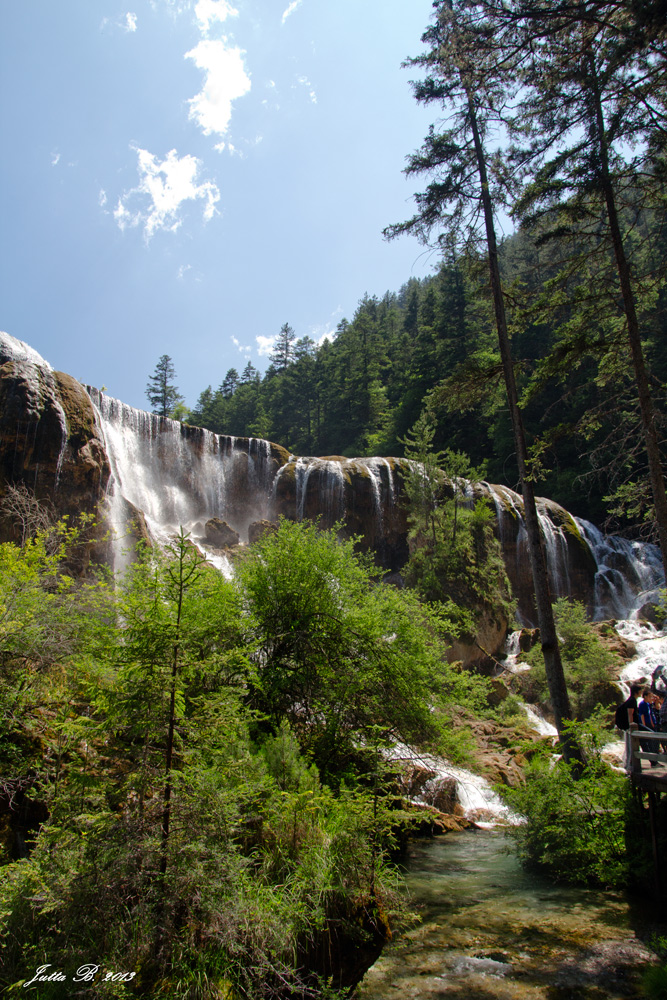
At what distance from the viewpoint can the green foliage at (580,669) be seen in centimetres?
1634

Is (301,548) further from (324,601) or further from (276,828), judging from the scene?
(276,828)

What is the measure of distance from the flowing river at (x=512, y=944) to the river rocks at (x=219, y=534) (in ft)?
62.8

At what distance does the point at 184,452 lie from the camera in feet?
92.7

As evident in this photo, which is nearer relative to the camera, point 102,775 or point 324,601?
point 102,775

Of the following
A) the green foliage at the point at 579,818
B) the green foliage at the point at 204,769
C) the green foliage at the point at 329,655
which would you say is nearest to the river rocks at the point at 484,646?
the green foliage at the point at 579,818

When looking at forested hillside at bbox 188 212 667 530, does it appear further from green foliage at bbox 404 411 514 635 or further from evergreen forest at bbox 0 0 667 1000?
green foliage at bbox 404 411 514 635

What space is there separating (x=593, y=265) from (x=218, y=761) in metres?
10.2

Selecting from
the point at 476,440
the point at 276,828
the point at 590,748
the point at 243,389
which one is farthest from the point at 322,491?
the point at 243,389

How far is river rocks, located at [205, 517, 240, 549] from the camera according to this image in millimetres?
25516

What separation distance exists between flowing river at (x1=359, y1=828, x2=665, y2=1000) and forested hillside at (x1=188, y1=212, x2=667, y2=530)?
570 cm

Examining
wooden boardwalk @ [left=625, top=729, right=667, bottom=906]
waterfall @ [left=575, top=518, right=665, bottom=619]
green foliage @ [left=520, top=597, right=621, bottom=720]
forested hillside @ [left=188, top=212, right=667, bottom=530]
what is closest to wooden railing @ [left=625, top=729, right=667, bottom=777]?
wooden boardwalk @ [left=625, top=729, right=667, bottom=906]

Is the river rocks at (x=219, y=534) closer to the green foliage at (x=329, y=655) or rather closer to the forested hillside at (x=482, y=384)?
the forested hillside at (x=482, y=384)

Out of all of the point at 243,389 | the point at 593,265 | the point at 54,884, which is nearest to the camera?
the point at 54,884

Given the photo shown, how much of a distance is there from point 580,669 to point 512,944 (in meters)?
13.2
